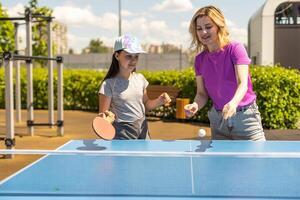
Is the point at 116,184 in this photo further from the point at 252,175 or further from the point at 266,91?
the point at 266,91

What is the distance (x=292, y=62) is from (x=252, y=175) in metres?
23.8

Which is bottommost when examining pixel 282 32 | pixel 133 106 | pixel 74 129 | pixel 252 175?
pixel 74 129

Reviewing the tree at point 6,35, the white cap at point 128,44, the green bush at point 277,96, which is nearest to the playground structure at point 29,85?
the green bush at point 277,96

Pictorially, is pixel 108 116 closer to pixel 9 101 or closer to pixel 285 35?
pixel 9 101

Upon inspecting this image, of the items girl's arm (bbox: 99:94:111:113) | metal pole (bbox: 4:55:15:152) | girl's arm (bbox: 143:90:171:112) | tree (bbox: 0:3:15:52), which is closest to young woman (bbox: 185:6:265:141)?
girl's arm (bbox: 143:90:171:112)

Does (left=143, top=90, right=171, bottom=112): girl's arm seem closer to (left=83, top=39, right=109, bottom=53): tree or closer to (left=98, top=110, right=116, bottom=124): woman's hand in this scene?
(left=98, top=110, right=116, bottom=124): woman's hand

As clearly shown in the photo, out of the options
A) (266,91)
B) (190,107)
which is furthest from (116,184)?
(266,91)

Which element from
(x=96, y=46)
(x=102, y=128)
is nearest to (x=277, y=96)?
(x=102, y=128)

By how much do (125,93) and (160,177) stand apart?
3.79 feet

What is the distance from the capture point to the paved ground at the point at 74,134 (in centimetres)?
760

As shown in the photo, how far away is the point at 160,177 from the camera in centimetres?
255

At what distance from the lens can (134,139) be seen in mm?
3697

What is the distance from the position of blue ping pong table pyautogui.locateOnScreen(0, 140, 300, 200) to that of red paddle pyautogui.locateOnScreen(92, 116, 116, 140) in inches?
3.5

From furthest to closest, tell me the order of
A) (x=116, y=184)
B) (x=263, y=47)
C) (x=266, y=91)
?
(x=263, y=47), (x=266, y=91), (x=116, y=184)
